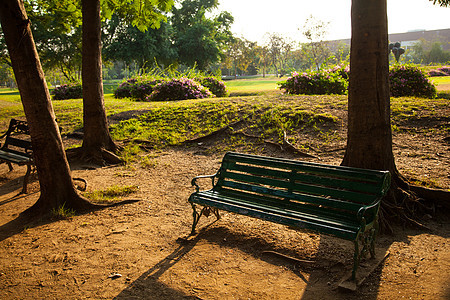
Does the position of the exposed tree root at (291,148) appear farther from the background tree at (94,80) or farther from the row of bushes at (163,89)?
the row of bushes at (163,89)

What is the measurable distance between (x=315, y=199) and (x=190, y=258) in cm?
154

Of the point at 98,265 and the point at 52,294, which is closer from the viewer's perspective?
the point at 52,294

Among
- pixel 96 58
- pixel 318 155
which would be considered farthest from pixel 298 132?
A: pixel 96 58

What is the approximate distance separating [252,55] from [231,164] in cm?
5892

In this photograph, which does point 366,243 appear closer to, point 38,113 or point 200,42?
point 38,113

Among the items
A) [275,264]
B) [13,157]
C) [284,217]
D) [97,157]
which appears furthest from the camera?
[97,157]

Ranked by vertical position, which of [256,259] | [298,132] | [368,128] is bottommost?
[256,259]

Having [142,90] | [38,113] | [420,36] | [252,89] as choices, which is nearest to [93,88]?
[38,113]

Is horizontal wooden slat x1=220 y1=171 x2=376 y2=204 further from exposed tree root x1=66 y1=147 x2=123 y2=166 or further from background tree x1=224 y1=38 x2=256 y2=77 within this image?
background tree x1=224 y1=38 x2=256 y2=77

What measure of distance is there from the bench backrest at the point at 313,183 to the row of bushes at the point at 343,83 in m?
9.33

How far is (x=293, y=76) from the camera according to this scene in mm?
14070

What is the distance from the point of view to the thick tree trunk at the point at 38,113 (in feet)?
15.5

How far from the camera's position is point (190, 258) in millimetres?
3885

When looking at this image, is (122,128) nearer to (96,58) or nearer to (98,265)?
(96,58)
